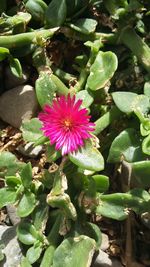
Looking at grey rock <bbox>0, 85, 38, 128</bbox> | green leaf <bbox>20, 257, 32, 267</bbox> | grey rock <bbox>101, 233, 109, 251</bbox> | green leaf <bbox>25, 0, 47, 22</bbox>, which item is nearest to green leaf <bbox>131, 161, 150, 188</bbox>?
grey rock <bbox>101, 233, 109, 251</bbox>

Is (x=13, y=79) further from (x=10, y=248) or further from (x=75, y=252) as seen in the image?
(x=75, y=252)

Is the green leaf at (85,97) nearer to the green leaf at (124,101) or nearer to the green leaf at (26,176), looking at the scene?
the green leaf at (124,101)

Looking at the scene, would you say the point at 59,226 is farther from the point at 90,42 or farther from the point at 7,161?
the point at 90,42

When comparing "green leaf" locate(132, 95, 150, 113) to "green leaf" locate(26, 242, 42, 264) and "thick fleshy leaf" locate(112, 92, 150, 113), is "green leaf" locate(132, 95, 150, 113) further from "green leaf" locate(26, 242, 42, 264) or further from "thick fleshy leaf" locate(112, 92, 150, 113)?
"green leaf" locate(26, 242, 42, 264)

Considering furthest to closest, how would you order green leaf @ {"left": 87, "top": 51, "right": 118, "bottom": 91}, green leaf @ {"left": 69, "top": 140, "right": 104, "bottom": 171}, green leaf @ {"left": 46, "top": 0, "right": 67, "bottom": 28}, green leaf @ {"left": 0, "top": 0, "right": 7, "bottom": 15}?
green leaf @ {"left": 0, "top": 0, "right": 7, "bottom": 15}, green leaf @ {"left": 46, "top": 0, "right": 67, "bottom": 28}, green leaf @ {"left": 87, "top": 51, "right": 118, "bottom": 91}, green leaf @ {"left": 69, "top": 140, "right": 104, "bottom": 171}

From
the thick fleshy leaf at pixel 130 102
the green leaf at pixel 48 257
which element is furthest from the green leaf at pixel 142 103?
the green leaf at pixel 48 257

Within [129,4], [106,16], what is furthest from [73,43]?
[129,4]

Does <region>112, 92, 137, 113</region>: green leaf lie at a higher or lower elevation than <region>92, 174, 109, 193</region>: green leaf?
higher
